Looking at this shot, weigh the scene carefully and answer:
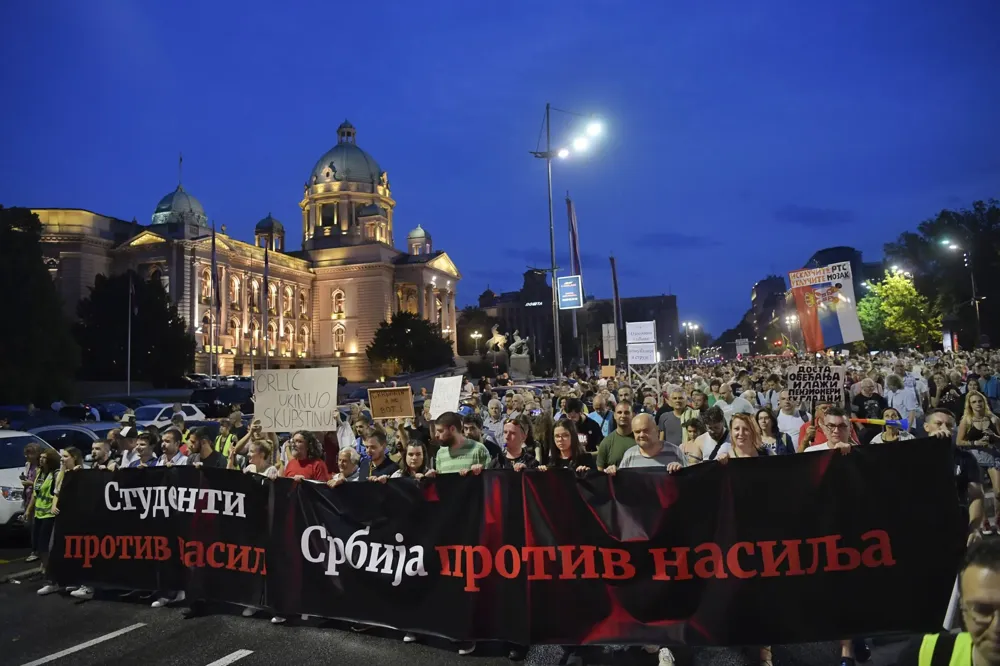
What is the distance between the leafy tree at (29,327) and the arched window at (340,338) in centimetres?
5675

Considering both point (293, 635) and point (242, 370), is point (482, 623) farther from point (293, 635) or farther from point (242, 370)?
point (242, 370)

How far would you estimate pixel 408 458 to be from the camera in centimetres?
688

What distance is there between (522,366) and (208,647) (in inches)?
2282

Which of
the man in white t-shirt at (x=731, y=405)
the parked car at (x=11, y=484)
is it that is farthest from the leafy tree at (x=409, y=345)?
the man in white t-shirt at (x=731, y=405)

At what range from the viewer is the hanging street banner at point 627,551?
4945 millimetres

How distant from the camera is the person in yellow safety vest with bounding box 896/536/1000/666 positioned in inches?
80.9

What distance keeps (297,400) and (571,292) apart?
1208cm

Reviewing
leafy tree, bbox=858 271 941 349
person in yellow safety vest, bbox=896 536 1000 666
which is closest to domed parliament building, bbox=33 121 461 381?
leafy tree, bbox=858 271 941 349

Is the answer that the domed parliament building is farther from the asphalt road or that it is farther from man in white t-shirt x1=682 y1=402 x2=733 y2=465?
man in white t-shirt x1=682 y1=402 x2=733 y2=465

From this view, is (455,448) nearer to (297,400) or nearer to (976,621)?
Answer: (297,400)

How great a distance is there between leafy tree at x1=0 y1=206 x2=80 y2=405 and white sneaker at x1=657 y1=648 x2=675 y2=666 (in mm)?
40092

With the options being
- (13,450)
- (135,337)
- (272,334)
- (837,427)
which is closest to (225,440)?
(13,450)

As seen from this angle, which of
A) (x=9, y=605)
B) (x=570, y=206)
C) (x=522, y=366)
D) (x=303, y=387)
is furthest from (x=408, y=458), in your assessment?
(x=522, y=366)

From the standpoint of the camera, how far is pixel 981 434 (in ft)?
25.6
